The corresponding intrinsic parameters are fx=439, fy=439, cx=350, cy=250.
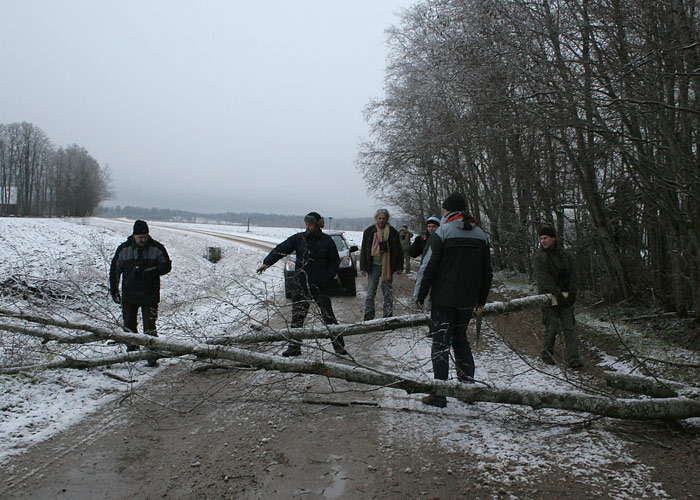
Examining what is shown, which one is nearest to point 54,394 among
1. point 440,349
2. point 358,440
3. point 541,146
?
point 358,440

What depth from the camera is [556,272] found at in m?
5.87

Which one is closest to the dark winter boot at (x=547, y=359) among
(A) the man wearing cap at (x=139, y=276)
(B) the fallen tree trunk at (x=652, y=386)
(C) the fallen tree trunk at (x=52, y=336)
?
(B) the fallen tree trunk at (x=652, y=386)

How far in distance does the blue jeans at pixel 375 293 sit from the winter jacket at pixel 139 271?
317 cm

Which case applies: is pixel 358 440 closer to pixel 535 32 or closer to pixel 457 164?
pixel 535 32

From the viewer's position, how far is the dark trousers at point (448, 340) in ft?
13.6

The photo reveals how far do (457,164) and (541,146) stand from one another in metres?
7.85

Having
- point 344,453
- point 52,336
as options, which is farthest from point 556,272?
point 52,336

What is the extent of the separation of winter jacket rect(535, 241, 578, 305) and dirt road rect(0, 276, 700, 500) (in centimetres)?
228

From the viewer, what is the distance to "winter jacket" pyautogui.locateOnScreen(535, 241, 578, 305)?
5.80 metres

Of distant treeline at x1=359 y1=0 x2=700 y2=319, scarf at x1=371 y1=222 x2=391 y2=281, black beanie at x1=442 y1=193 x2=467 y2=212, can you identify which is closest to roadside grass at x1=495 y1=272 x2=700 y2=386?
distant treeline at x1=359 y1=0 x2=700 y2=319

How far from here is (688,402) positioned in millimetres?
3561

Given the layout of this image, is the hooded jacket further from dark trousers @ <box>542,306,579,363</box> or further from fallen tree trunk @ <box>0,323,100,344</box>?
fallen tree trunk @ <box>0,323,100,344</box>

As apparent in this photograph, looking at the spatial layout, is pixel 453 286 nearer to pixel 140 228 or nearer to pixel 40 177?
pixel 140 228

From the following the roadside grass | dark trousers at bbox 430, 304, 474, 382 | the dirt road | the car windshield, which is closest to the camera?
the dirt road
